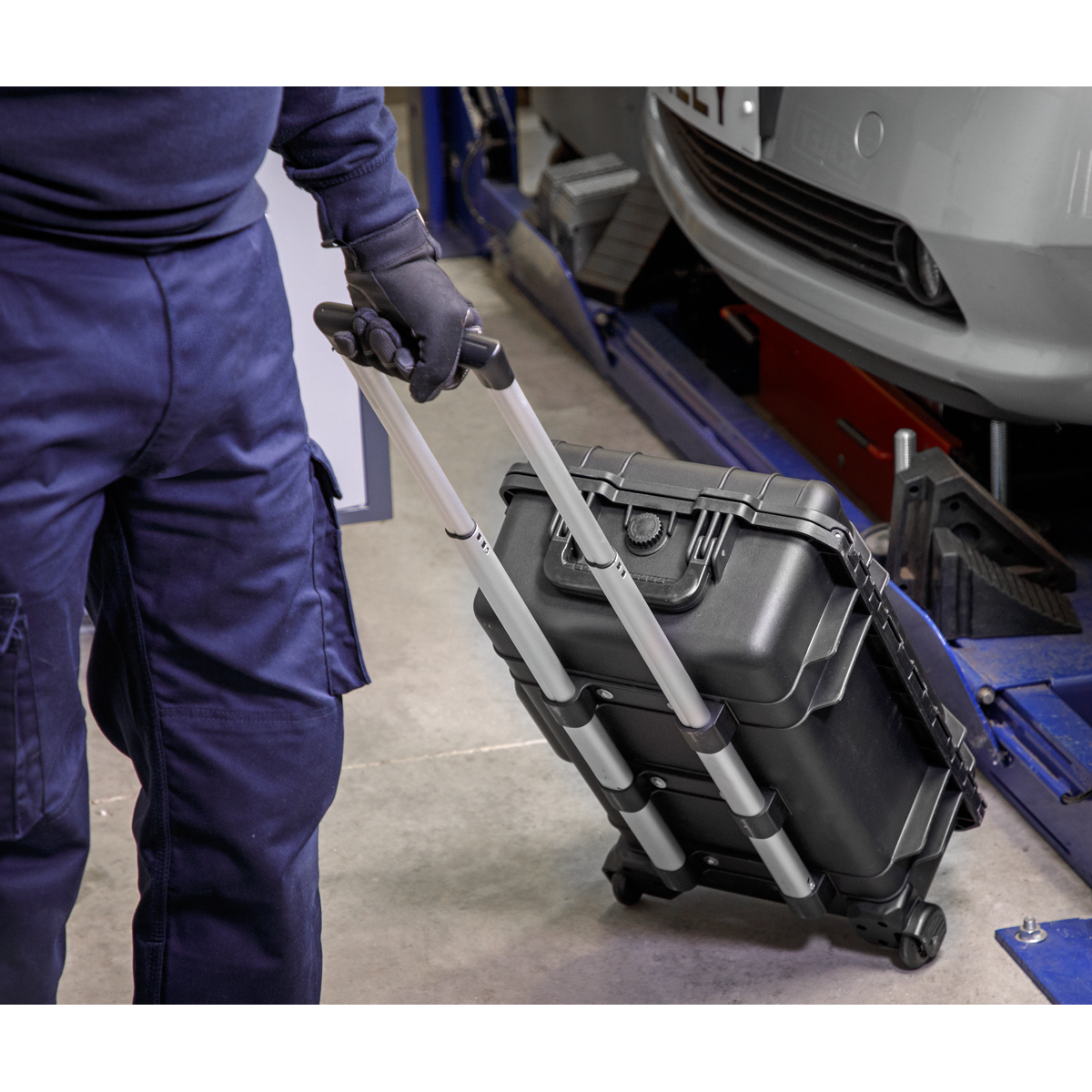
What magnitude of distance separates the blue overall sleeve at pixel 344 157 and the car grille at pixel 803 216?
4.64ft

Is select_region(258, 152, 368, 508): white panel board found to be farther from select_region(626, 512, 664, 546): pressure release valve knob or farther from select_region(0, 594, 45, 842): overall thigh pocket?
select_region(0, 594, 45, 842): overall thigh pocket

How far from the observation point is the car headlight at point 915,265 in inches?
108

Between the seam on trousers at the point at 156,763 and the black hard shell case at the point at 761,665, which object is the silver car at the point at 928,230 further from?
the seam on trousers at the point at 156,763

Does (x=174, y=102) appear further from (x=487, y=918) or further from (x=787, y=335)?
(x=787, y=335)

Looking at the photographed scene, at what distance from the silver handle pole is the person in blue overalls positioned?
3.9 inches

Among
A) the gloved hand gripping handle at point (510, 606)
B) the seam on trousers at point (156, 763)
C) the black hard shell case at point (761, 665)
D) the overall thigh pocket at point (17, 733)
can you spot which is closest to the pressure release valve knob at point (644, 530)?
the black hard shell case at point (761, 665)

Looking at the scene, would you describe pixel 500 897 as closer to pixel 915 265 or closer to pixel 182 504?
pixel 182 504

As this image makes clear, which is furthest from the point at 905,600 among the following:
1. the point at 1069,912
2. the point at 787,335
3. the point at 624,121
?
the point at 624,121

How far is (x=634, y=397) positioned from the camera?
4.21 m

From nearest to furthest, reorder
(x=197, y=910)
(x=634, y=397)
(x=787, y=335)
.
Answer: (x=197, y=910) < (x=787, y=335) < (x=634, y=397)

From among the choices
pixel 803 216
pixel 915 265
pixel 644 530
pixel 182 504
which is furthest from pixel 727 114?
pixel 182 504

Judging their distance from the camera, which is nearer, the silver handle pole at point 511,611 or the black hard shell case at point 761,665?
the silver handle pole at point 511,611

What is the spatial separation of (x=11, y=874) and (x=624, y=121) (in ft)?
12.6

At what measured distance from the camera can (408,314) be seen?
1601 millimetres
